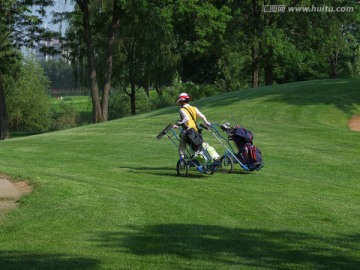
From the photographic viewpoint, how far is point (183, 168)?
49.0ft

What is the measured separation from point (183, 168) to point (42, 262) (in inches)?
305

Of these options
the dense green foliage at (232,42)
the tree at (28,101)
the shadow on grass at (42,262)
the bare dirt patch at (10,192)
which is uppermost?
the dense green foliage at (232,42)

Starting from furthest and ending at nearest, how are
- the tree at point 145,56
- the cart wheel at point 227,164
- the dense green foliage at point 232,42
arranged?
the tree at point 145,56 < the dense green foliage at point 232,42 < the cart wheel at point 227,164

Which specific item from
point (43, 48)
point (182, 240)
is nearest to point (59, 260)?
point (182, 240)

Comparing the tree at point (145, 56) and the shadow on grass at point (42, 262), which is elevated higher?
the tree at point (145, 56)

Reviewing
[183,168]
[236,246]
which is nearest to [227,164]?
[183,168]

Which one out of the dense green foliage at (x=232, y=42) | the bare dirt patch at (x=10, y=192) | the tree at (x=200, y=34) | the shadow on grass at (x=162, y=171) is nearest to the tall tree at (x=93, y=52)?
the dense green foliage at (x=232, y=42)

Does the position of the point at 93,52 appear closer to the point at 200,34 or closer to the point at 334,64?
the point at 200,34

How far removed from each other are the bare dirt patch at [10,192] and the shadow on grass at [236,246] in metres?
2.43

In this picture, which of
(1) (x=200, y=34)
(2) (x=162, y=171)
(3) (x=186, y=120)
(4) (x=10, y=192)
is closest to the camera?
(4) (x=10, y=192)

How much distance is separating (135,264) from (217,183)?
255 inches

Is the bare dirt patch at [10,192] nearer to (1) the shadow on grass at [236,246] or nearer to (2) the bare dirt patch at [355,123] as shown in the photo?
(1) the shadow on grass at [236,246]

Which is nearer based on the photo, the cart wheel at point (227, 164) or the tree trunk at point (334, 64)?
the cart wheel at point (227, 164)

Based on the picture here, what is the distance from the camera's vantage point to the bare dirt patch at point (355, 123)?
2834 cm
